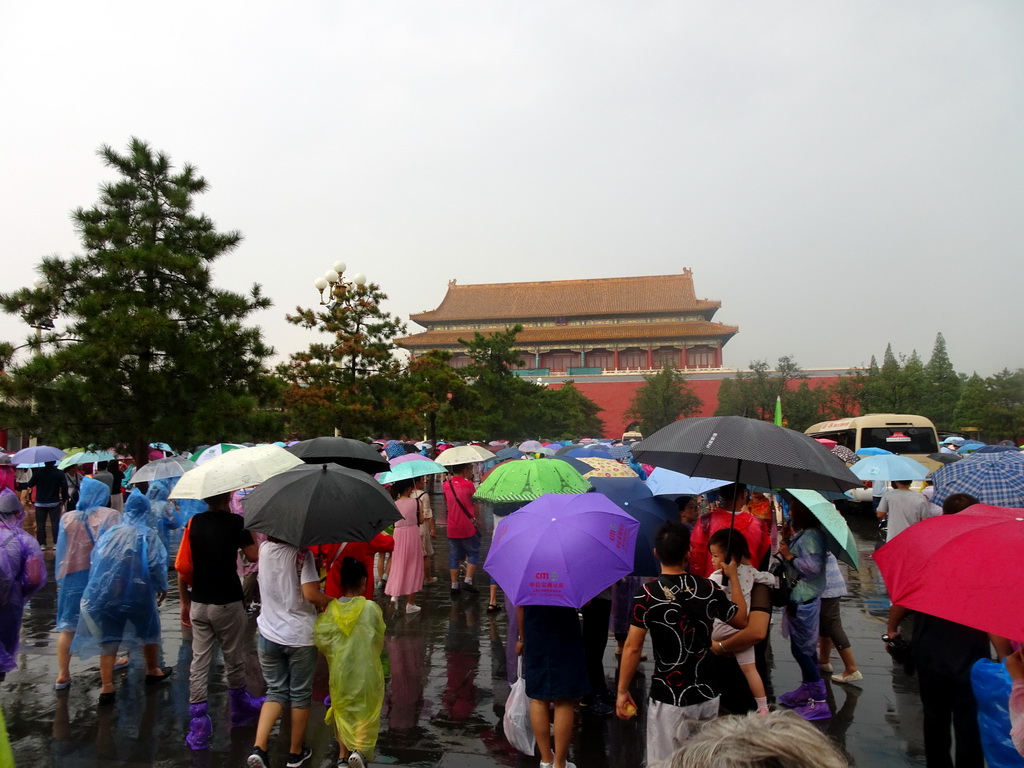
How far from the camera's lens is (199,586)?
381 centimetres

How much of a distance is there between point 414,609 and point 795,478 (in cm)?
399

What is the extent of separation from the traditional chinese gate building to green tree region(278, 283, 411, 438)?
82.4 feet

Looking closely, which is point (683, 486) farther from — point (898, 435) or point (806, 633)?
point (898, 435)

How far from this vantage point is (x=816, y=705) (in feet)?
13.1

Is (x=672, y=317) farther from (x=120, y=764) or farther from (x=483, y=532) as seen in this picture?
(x=120, y=764)

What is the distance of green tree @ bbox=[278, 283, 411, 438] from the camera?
1353 cm

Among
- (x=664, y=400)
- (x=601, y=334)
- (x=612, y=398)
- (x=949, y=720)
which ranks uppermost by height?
(x=601, y=334)

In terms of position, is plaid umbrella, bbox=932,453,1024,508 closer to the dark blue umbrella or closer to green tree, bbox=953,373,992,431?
the dark blue umbrella

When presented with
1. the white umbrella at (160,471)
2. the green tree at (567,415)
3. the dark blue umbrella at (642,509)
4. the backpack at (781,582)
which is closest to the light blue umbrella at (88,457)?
the white umbrella at (160,471)

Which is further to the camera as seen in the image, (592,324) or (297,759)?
(592,324)

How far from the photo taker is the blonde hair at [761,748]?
3.18ft

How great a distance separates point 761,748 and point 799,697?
3690 millimetres

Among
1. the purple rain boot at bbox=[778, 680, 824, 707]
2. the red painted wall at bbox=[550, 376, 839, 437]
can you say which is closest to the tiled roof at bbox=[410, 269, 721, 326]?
the red painted wall at bbox=[550, 376, 839, 437]

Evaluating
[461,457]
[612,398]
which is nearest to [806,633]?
[461,457]
